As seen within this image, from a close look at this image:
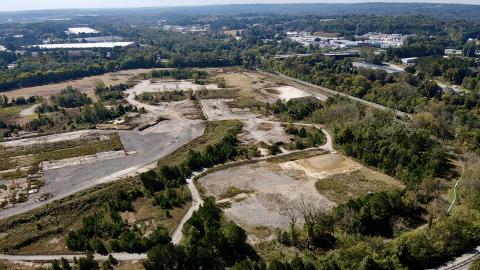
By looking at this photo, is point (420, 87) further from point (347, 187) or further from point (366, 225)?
point (366, 225)

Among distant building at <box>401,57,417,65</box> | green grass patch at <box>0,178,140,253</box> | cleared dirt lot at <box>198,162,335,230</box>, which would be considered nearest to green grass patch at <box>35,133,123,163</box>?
green grass patch at <box>0,178,140,253</box>

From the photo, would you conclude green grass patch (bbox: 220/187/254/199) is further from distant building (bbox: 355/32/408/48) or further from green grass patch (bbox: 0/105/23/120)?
distant building (bbox: 355/32/408/48)

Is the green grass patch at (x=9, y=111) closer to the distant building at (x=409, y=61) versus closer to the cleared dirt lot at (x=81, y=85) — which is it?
the cleared dirt lot at (x=81, y=85)

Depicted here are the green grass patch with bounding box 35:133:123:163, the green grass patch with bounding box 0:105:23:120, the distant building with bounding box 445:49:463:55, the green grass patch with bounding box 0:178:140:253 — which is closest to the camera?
the green grass patch with bounding box 0:178:140:253

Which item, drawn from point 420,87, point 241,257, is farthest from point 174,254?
point 420,87

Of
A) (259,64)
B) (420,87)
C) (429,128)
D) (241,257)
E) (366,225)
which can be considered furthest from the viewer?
(259,64)

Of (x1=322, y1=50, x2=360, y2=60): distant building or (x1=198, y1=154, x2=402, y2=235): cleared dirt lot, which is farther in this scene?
(x1=322, y1=50, x2=360, y2=60): distant building
